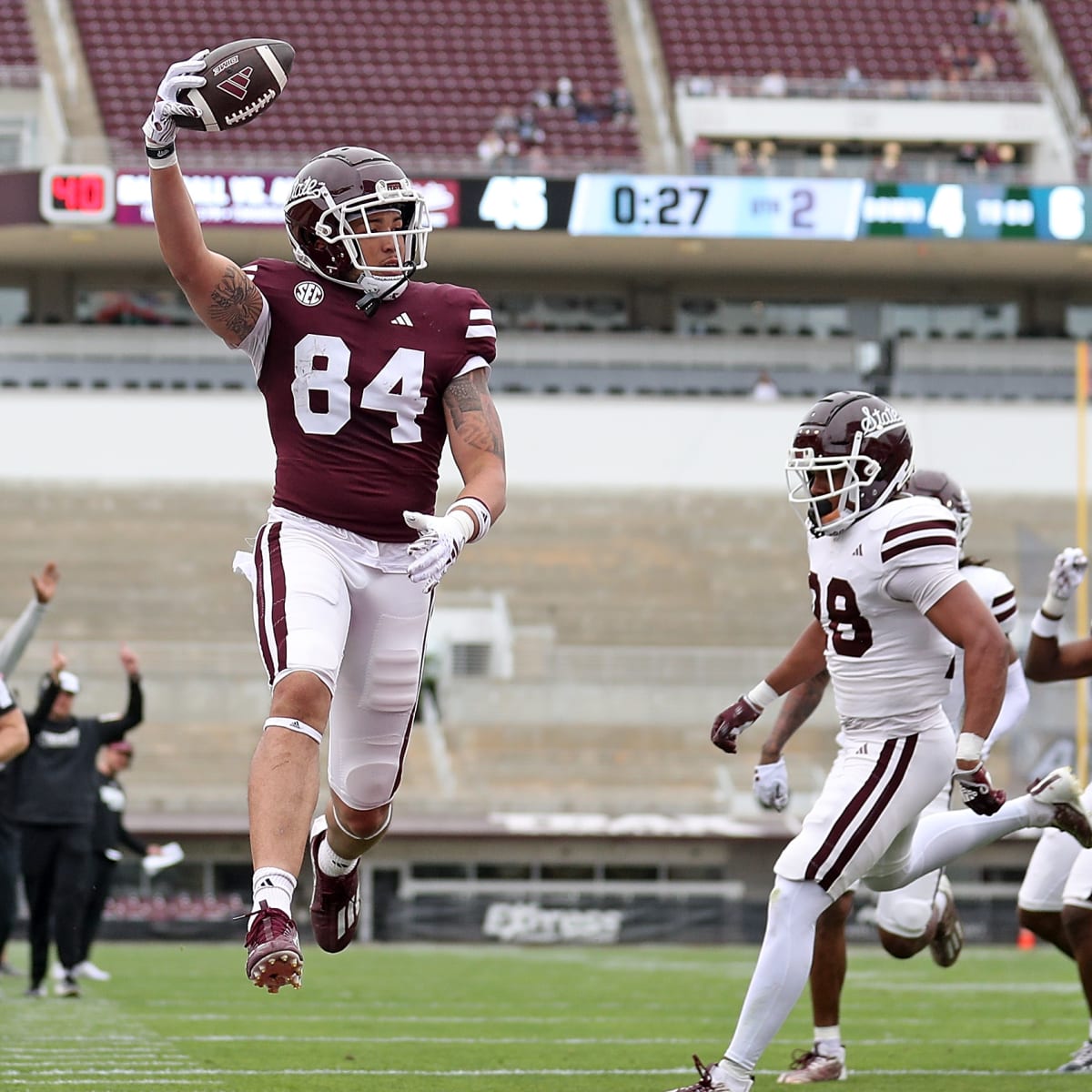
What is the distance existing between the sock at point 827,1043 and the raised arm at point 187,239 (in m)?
2.95

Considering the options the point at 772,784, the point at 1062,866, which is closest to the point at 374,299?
the point at 772,784

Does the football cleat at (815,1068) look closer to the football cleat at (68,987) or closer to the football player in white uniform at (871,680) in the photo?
the football player in white uniform at (871,680)

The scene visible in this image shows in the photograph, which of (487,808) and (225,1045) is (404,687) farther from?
(487,808)

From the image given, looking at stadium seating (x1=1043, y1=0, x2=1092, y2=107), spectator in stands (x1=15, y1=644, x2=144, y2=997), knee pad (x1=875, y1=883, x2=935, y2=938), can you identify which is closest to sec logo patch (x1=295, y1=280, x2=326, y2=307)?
knee pad (x1=875, y1=883, x2=935, y2=938)

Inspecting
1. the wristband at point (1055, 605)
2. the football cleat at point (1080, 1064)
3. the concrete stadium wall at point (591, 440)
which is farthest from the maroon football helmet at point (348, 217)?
the concrete stadium wall at point (591, 440)

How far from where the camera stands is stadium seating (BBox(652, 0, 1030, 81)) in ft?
96.2

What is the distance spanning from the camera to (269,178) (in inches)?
982

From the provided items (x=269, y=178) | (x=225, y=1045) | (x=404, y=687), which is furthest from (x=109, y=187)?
(x=404, y=687)

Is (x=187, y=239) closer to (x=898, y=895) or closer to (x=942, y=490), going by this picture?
(x=942, y=490)

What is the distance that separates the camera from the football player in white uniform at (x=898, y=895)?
6.24m

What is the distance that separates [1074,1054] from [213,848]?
13.7m

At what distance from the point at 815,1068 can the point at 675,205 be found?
66.5 feet

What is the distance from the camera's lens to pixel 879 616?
5.51 m

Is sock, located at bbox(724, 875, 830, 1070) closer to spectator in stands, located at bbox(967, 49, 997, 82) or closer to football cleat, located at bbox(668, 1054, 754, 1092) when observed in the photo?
football cleat, located at bbox(668, 1054, 754, 1092)
